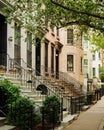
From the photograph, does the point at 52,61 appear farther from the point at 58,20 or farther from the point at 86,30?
the point at 58,20

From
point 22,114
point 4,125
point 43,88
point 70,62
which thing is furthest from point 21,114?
point 70,62

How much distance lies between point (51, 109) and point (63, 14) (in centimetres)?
454

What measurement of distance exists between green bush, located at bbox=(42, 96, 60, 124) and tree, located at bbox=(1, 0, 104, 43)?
3764 millimetres

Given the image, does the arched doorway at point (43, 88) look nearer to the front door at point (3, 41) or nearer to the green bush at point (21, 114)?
the front door at point (3, 41)

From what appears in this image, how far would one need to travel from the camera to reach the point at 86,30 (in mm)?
23906

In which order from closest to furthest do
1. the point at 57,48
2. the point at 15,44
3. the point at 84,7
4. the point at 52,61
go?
the point at 84,7 → the point at 15,44 → the point at 52,61 → the point at 57,48

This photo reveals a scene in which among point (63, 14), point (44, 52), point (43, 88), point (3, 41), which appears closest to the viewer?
point (63, 14)

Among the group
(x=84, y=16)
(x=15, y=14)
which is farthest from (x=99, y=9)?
(x=15, y=14)

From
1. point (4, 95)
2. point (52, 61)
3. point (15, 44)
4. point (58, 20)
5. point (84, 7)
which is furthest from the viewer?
point (52, 61)

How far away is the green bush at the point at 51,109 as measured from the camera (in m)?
18.3

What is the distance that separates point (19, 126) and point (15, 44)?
10476 mm

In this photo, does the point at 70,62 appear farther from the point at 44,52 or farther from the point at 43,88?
the point at 43,88

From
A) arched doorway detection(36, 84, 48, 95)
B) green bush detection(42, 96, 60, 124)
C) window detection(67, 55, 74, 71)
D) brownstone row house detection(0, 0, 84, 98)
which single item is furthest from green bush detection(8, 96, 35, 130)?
window detection(67, 55, 74, 71)

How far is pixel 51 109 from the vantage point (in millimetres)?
19172
